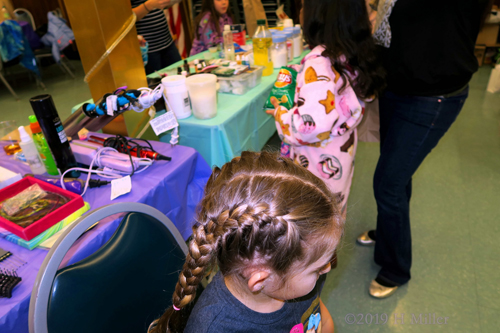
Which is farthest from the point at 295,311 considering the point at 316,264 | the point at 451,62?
the point at 451,62

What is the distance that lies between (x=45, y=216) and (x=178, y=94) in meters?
0.71

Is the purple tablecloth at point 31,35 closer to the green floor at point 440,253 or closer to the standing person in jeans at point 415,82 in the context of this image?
the green floor at point 440,253

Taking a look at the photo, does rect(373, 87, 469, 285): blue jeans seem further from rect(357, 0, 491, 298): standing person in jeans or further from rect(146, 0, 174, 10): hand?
rect(146, 0, 174, 10): hand

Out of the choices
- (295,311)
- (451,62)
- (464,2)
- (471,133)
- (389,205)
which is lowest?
(471,133)

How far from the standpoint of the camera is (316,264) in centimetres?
59

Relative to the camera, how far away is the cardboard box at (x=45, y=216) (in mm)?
754

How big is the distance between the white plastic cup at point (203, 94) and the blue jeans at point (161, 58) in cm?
124

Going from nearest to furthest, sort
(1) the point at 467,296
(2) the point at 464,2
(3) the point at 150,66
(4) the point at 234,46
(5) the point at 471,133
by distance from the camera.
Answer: (2) the point at 464,2 < (1) the point at 467,296 < (4) the point at 234,46 < (3) the point at 150,66 < (5) the point at 471,133

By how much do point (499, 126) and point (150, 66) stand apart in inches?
115

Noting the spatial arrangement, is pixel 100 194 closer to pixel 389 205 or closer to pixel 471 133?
pixel 389 205

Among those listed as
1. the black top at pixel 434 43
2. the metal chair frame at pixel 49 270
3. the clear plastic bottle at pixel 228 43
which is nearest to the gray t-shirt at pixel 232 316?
the metal chair frame at pixel 49 270

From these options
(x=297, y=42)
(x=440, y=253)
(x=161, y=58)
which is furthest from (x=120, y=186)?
(x=161, y=58)

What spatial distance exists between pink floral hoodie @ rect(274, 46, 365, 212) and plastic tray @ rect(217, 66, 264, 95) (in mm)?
404

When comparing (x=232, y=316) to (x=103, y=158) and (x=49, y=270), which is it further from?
(x=103, y=158)
